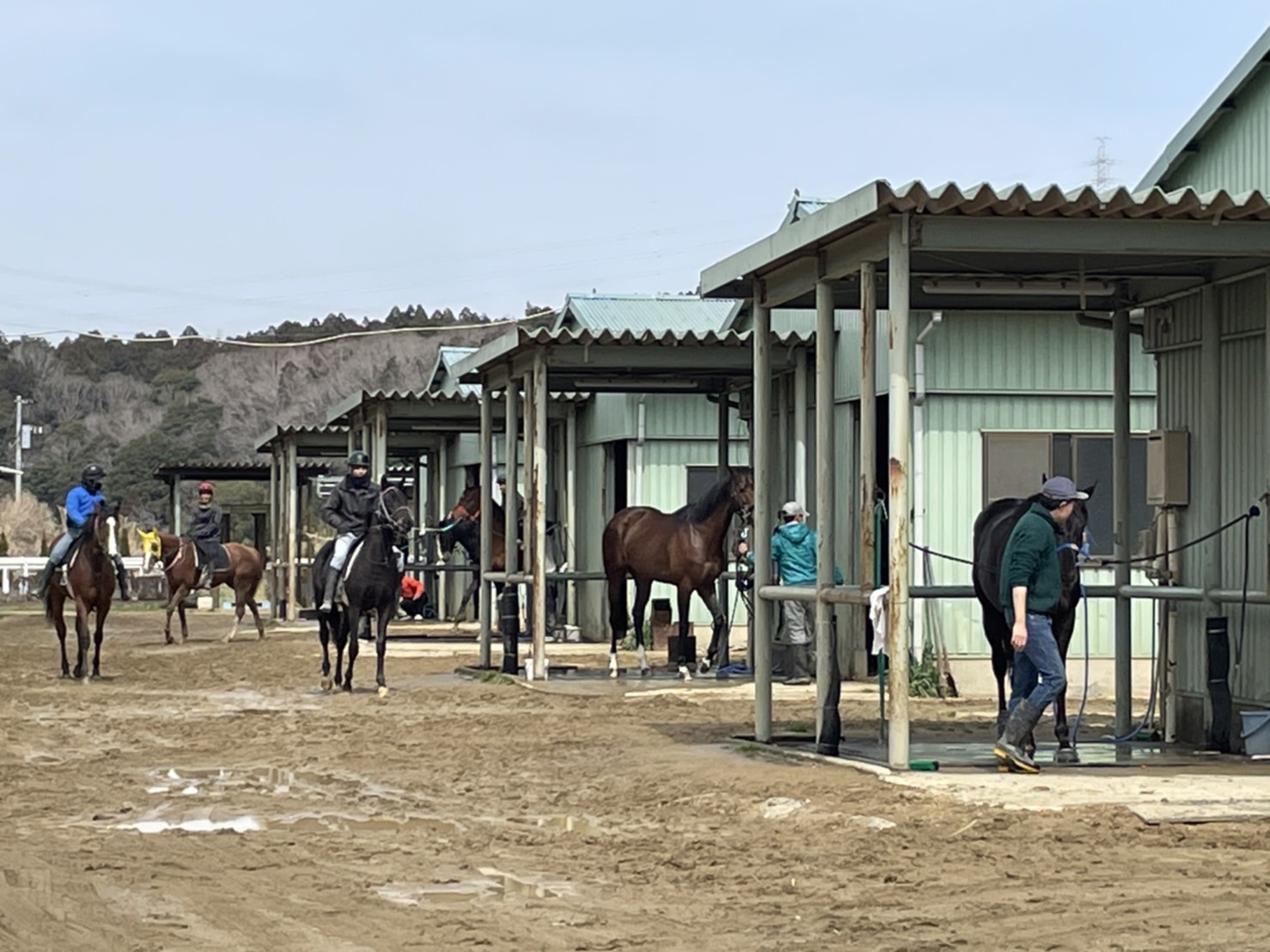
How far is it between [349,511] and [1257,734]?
9621 millimetres

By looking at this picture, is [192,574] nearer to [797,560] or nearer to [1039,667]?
[797,560]

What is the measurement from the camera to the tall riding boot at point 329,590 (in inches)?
805

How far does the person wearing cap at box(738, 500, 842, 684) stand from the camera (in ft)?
68.4

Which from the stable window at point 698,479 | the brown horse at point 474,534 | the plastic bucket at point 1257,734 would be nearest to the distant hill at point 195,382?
the brown horse at point 474,534

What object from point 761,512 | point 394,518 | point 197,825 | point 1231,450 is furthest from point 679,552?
point 197,825

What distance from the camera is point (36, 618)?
38.5 meters

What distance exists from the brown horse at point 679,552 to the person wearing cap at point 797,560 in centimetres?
45

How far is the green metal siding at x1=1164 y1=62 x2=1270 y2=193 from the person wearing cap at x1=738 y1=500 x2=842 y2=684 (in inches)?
224

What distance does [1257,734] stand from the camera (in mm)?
13492

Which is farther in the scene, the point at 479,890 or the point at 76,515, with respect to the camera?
the point at 76,515

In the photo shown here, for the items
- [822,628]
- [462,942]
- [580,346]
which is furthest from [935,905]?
[580,346]

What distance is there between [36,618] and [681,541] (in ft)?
65.4

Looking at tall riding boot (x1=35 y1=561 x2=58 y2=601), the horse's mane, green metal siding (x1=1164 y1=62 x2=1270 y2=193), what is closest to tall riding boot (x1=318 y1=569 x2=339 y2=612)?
tall riding boot (x1=35 y1=561 x2=58 y2=601)

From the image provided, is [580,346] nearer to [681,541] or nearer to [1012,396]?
[681,541]
